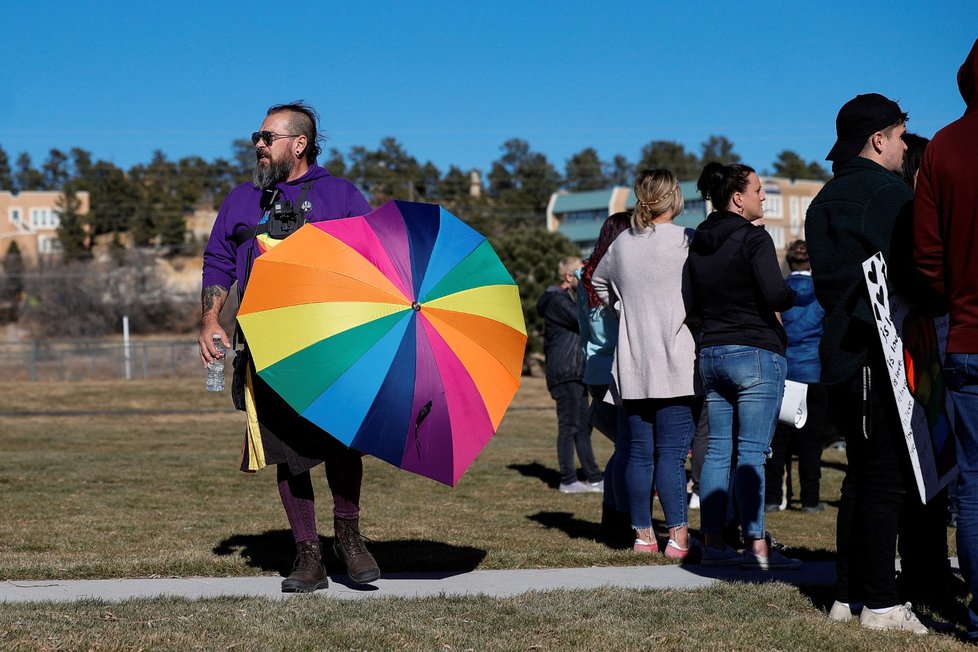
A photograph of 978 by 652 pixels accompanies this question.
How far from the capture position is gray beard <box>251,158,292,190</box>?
6320mm

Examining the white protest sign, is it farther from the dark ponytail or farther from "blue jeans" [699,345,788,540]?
the dark ponytail

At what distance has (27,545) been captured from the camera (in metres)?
8.14

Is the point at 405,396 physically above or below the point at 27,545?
above

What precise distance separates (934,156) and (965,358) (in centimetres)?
74

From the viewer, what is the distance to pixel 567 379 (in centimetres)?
1257

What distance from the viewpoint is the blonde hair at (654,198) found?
7199 mm

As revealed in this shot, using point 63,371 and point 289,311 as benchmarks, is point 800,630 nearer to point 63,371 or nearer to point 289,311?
point 289,311

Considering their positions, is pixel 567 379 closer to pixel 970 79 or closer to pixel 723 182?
pixel 723 182

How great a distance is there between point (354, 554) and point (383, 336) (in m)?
1.15

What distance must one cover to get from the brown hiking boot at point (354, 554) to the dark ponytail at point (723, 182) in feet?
8.47

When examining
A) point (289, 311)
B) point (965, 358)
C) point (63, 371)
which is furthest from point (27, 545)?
point (63, 371)

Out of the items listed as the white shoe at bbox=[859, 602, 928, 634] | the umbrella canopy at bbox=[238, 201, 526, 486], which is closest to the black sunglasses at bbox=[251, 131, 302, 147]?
the umbrella canopy at bbox=[238, 201, 526, 486]

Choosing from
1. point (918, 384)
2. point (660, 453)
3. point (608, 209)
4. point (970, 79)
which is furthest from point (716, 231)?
point (608, 209)

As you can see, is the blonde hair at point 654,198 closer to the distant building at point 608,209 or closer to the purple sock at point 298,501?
the purple sock at point 298,501
